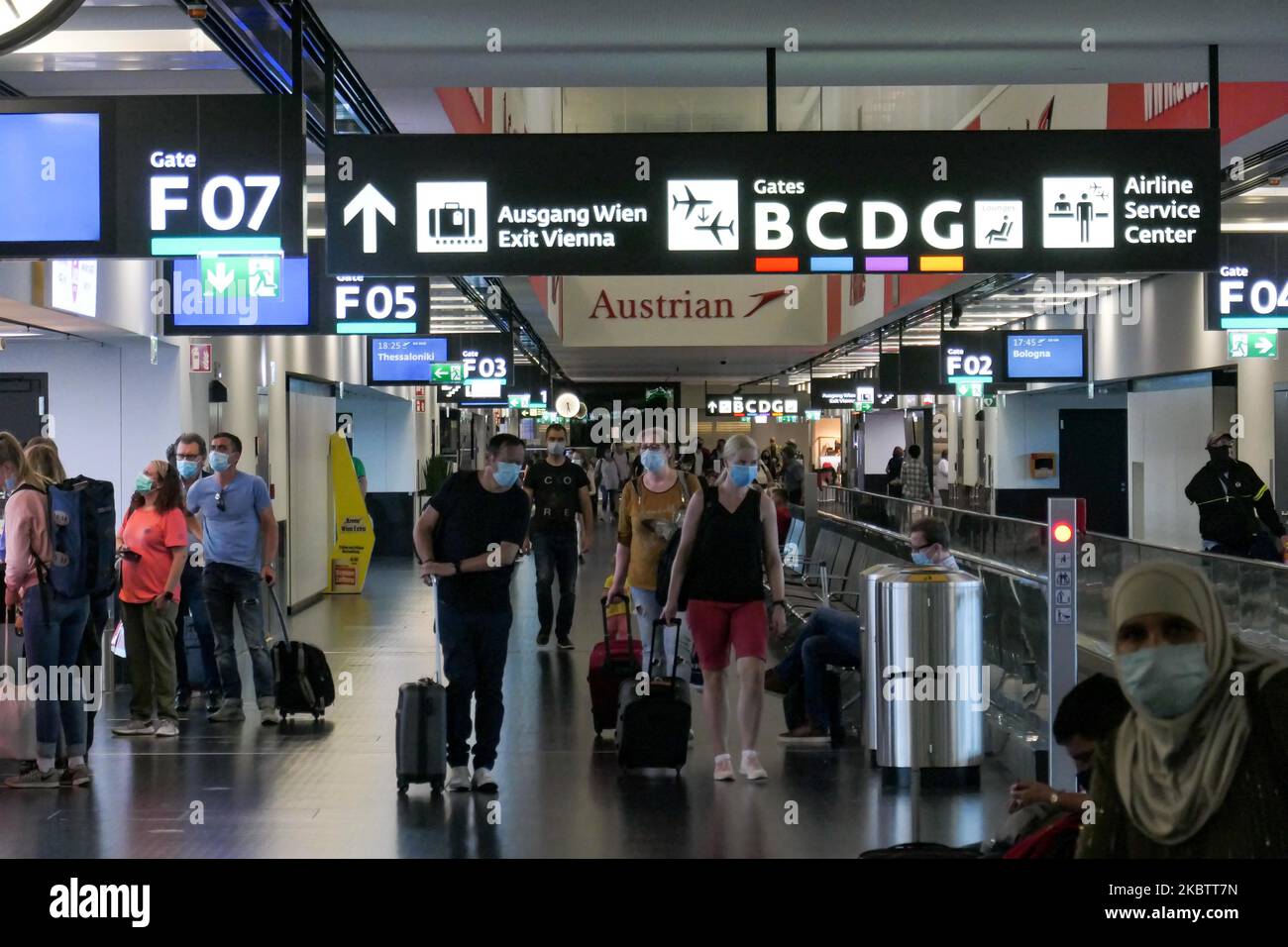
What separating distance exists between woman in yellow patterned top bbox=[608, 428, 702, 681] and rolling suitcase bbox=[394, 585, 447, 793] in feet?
6.35

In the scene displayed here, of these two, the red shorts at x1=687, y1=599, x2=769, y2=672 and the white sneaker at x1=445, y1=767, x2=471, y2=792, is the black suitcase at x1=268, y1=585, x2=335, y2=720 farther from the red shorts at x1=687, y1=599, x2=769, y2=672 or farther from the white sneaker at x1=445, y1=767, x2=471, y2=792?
the red shorts at x1=687, y1=599, x2=769, y2=672

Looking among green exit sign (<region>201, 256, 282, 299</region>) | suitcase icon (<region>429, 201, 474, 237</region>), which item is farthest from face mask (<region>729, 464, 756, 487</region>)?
green exit sign (<region>201, 256, 282, 299</region>)

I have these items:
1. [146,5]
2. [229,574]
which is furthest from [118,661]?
[146,5]

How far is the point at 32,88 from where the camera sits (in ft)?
26.4

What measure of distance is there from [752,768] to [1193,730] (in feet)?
16.6

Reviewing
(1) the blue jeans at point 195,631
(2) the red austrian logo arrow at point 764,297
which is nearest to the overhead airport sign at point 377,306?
(1) the blue jeans at point 195,631

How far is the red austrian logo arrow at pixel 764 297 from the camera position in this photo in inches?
1118

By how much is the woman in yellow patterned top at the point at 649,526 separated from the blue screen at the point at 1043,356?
37.8 feet

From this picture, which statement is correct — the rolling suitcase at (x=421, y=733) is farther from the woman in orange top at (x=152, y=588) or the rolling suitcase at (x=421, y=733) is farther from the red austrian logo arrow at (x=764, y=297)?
the red austrian logo arrow at (x=764, y=297)

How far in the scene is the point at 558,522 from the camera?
42.0 ft

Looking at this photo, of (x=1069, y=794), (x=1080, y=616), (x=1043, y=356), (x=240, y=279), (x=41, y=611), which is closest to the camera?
(x=1069, y=794)

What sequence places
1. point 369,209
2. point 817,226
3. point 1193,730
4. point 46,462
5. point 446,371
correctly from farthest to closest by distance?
point 446,371 < point 46,462 < point 817,226 < point 369,209 < point 1193,730

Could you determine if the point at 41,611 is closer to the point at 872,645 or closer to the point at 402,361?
the point at 872,645

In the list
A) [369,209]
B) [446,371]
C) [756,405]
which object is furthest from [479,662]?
[756,405]
